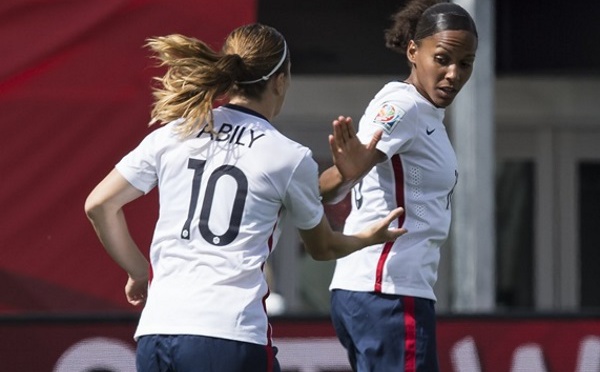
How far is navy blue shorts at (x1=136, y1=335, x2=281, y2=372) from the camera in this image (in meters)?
3.32

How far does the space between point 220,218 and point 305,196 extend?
10.1 inches

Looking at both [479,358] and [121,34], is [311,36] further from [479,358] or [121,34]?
[479,358]

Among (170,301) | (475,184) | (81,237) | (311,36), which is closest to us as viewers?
(170,301)

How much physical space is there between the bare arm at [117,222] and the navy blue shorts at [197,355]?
392 millimetres

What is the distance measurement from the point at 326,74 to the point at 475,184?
62.8 inches

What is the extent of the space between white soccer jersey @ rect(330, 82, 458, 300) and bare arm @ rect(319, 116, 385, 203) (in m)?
0.18

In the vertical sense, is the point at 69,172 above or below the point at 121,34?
below

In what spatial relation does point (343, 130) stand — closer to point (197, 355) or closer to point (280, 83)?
point (280, 83)

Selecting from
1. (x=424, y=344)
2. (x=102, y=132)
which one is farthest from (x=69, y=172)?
(x=424, y=344)

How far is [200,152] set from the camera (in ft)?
11.3

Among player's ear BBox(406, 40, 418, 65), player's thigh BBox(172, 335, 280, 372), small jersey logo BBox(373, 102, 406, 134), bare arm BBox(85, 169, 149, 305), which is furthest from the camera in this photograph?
player's ear BBox(406, 40, 418, 65)

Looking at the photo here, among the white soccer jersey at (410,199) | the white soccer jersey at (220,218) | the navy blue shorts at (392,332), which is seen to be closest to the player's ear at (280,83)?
the white soccer jersey at (220,218)

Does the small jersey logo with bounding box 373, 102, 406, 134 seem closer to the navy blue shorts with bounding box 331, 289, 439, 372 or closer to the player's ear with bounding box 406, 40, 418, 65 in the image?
the player's ear with bounding box 406, 40, 418, 65

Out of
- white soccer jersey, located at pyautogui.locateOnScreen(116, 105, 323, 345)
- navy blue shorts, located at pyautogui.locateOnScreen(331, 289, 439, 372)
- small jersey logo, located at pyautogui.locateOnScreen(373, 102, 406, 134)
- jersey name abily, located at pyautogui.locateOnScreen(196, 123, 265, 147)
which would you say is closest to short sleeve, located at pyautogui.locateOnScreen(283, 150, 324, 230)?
white soccer jersey, located at pyautogui.locateOnScreen(116, 105, 323, 345)
